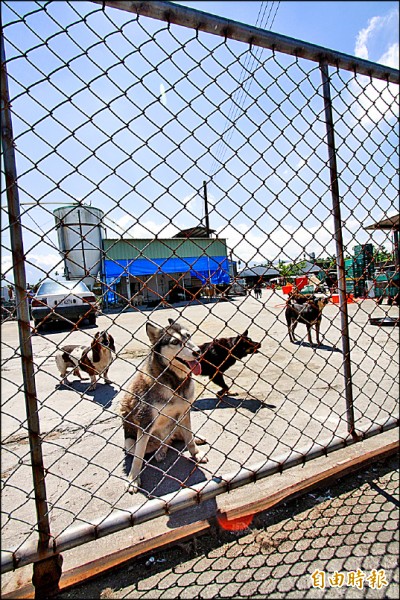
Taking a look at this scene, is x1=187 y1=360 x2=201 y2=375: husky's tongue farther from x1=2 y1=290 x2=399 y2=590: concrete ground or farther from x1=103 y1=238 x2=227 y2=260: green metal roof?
x1=103 y1=238 x2=227 y2=260: green metal roof

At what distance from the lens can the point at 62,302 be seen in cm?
141

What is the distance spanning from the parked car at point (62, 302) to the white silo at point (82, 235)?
2.4 inches

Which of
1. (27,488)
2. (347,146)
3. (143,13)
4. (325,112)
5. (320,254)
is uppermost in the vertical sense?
(143,13)

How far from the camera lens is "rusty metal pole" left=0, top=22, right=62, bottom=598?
1.11 m

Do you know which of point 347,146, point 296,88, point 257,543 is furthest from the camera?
point 347,146

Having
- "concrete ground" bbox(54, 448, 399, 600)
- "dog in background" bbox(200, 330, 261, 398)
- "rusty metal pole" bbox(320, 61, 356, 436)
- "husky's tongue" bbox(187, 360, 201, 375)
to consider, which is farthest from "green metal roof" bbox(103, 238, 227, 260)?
"concrete ground" bbox(54, 448, 399, 600)

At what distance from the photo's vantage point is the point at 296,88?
5.72 ft

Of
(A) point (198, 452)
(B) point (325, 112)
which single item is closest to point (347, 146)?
(B) point (325, 112)

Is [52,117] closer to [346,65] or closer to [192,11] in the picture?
[192,11]

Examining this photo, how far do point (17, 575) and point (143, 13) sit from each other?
7.84 ft

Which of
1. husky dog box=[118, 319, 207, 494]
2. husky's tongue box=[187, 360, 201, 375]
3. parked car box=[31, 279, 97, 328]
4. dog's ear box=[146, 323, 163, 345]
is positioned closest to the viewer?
parked car box=[31, 279, 97, 328]

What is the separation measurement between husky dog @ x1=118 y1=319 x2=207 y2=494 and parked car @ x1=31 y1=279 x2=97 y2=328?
0.59 m

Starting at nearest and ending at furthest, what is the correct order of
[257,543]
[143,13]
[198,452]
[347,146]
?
[143,13] → [257,543] → [347,146] → [198,452]

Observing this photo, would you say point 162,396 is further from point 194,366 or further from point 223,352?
point 223,352
